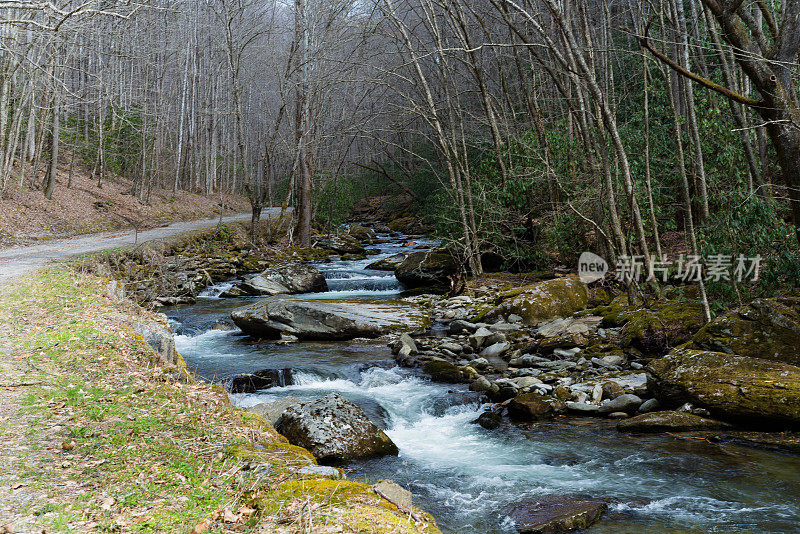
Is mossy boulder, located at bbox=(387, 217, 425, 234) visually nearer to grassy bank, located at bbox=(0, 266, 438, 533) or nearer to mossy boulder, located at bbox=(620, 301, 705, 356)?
mossy boulder, located at bbox=(620, 301, 705, 356)

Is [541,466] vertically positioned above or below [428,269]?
below

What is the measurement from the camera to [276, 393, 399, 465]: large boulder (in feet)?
17.1

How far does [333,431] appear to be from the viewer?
538 cm

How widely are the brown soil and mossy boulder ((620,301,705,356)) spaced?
15047mm

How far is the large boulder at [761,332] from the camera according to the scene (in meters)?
6.14

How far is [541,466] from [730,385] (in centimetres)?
229

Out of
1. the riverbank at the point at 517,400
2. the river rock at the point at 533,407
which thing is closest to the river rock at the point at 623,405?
the riverbank at the point at 517,400

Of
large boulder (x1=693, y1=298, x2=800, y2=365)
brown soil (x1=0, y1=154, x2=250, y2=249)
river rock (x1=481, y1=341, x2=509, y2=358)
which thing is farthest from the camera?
brown soil (x1=0, y1=154, x2=250, y2=249)

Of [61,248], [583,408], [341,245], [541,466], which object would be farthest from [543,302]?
[341,245]

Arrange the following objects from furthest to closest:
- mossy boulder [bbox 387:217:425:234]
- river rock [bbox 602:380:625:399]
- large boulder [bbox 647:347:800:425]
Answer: mossy boulder [bbox 387:217:425:234]
river rock [bbox 602:380:625:399]
large boulder [bbox 647:347:800:425]

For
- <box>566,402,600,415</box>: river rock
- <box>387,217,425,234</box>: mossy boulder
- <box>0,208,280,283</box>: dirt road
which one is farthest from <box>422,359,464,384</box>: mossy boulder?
<box>387,217,425,234</box>: mossy boulder

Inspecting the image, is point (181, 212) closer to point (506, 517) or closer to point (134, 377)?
point (134, 377)

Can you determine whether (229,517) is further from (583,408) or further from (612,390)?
(612,390)

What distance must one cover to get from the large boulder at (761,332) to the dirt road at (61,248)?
10.8 metres
